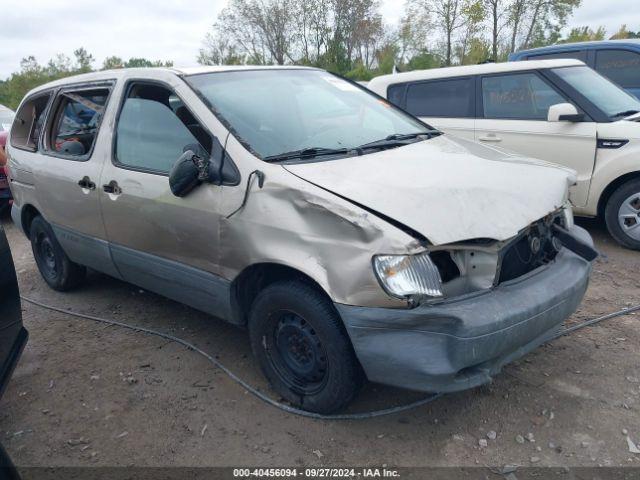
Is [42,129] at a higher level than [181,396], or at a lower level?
higher

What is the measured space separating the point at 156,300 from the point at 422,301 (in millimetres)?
2880

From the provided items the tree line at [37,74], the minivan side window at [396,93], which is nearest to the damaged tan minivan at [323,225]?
the minivan side window at [396,93]

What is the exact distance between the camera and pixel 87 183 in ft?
12.6

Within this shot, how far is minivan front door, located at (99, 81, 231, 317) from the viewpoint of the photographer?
10.1ft

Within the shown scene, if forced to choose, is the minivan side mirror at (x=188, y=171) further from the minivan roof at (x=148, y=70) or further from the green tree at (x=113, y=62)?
the green tree at (x=113, y=62)

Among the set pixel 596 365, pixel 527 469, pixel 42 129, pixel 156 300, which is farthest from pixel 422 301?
pixel 42 129

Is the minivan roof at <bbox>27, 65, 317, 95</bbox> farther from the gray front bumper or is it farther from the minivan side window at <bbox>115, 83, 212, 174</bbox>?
the gray front bumper

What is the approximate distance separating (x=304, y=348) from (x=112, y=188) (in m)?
1.75

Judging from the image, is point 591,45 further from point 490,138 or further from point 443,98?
point 490,138

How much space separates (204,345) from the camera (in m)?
3.73

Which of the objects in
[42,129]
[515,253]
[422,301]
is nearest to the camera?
[422,301]

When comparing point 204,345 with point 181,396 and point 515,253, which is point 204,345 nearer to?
point 181,396

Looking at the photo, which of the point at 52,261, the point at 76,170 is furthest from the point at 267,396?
the point at 52,261

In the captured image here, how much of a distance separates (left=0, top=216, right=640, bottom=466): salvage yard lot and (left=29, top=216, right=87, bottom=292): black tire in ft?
3.01
